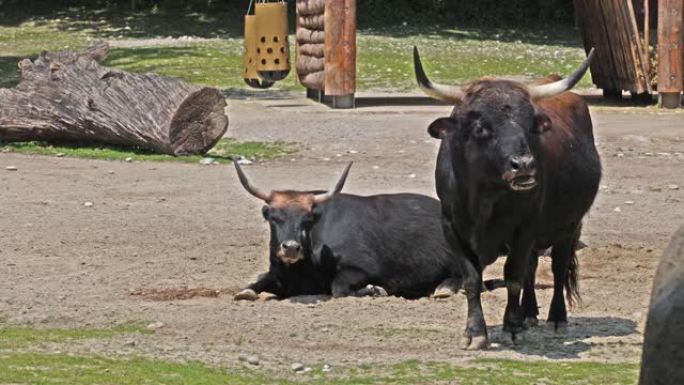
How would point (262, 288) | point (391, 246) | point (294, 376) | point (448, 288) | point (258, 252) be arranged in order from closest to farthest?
1. point (294, 376)
2. point (262, 288)
3. point (448, 288)
4. point (391, 246)
5. point (258, 252)

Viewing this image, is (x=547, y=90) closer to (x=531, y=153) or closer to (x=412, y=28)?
(x=531, y=153)

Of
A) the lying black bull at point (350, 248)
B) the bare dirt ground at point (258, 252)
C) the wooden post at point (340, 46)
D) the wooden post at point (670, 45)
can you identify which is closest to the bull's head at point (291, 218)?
the lying black bull at point (350, 248)

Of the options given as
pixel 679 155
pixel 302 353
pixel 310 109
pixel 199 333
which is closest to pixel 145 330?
pixel 199 333

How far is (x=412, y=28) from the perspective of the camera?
37.8 meters

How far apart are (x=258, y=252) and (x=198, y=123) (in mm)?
5008

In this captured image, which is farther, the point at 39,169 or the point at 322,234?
the point at 39,169

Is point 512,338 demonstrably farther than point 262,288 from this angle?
No

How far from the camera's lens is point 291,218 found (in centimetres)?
1149

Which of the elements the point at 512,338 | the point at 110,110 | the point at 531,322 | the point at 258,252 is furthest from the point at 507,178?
the point at 110,110

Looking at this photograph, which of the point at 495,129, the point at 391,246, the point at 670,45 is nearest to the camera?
the point at 495,129

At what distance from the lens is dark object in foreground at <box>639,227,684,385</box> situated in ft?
14.4

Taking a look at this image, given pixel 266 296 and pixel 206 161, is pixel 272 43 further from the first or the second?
pixel 266 296

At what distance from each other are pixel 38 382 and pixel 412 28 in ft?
98.5

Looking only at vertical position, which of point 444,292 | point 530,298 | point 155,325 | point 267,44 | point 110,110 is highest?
point 530,298
